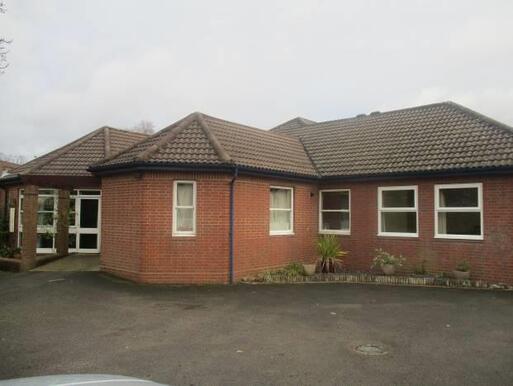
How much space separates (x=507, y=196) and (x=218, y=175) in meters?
7.94

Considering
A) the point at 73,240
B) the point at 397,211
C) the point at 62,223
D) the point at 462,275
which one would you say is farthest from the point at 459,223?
the point at 73,240

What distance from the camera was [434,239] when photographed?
13.0 meters

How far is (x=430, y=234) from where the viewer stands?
13078 mm

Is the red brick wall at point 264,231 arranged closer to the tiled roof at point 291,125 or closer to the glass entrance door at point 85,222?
the tiled roof at point 291,125

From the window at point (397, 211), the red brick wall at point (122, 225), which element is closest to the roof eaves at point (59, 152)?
the red brick wall at point (122, 225)

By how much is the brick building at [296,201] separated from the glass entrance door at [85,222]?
4.46m

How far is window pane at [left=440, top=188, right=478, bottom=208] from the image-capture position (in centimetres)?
1251

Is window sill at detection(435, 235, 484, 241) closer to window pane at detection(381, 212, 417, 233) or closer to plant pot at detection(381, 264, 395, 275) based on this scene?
window pane at detection(381, 212, 417, 233)

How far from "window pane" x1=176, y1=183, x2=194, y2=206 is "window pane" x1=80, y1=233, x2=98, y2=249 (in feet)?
24.7

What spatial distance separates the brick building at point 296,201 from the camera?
1207 cm

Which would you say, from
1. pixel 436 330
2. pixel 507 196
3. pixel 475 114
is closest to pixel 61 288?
pixel 436 330

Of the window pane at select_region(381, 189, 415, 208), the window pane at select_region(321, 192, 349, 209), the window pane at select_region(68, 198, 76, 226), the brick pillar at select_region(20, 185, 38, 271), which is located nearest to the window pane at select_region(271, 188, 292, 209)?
the window pane at select_region(321, 192, 349, 209)

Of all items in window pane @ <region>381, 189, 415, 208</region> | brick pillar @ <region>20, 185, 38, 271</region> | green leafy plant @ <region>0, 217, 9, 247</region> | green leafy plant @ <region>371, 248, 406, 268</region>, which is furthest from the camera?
green leafy plant @ <region>0, 217, 9, 247</region>

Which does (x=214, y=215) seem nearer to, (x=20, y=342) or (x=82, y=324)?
(x=82, y=324)
